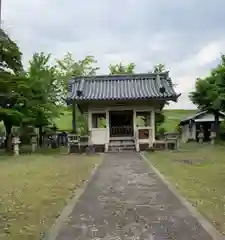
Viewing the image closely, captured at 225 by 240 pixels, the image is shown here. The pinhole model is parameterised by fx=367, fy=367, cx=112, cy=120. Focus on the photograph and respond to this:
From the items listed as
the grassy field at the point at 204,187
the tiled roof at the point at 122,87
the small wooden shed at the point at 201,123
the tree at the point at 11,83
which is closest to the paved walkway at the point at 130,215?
the grassy field at the point at 204,187

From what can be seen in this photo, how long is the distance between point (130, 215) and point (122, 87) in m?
15.8

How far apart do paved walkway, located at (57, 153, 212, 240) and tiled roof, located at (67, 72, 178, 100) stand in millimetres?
11344

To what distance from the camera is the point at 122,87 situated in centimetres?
2042

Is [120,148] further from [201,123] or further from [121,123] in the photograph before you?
[201,123]

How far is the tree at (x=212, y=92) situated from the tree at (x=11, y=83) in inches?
454

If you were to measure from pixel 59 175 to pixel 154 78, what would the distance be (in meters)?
12.8

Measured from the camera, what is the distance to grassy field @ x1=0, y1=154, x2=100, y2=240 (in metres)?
4.36

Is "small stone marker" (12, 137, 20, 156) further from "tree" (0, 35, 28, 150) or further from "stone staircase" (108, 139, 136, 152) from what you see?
"stone staircase" (108, 139, 136, 152)

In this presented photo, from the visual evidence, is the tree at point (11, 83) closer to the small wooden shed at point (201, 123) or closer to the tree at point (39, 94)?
the tree at point (39, 94)

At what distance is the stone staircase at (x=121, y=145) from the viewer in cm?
1858

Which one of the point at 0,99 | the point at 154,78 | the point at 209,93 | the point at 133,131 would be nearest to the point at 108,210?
the point at 0,99

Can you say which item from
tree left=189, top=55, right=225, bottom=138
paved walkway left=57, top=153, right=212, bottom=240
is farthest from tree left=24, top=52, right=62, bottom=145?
paved walkway left=57, top=153, right=212, bottom=240

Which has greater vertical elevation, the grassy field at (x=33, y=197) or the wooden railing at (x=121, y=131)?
the wooden railing at (x=121, y=131)

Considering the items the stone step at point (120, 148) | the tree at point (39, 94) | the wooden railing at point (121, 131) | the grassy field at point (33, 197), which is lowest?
the grassy field at point (33, 197)
